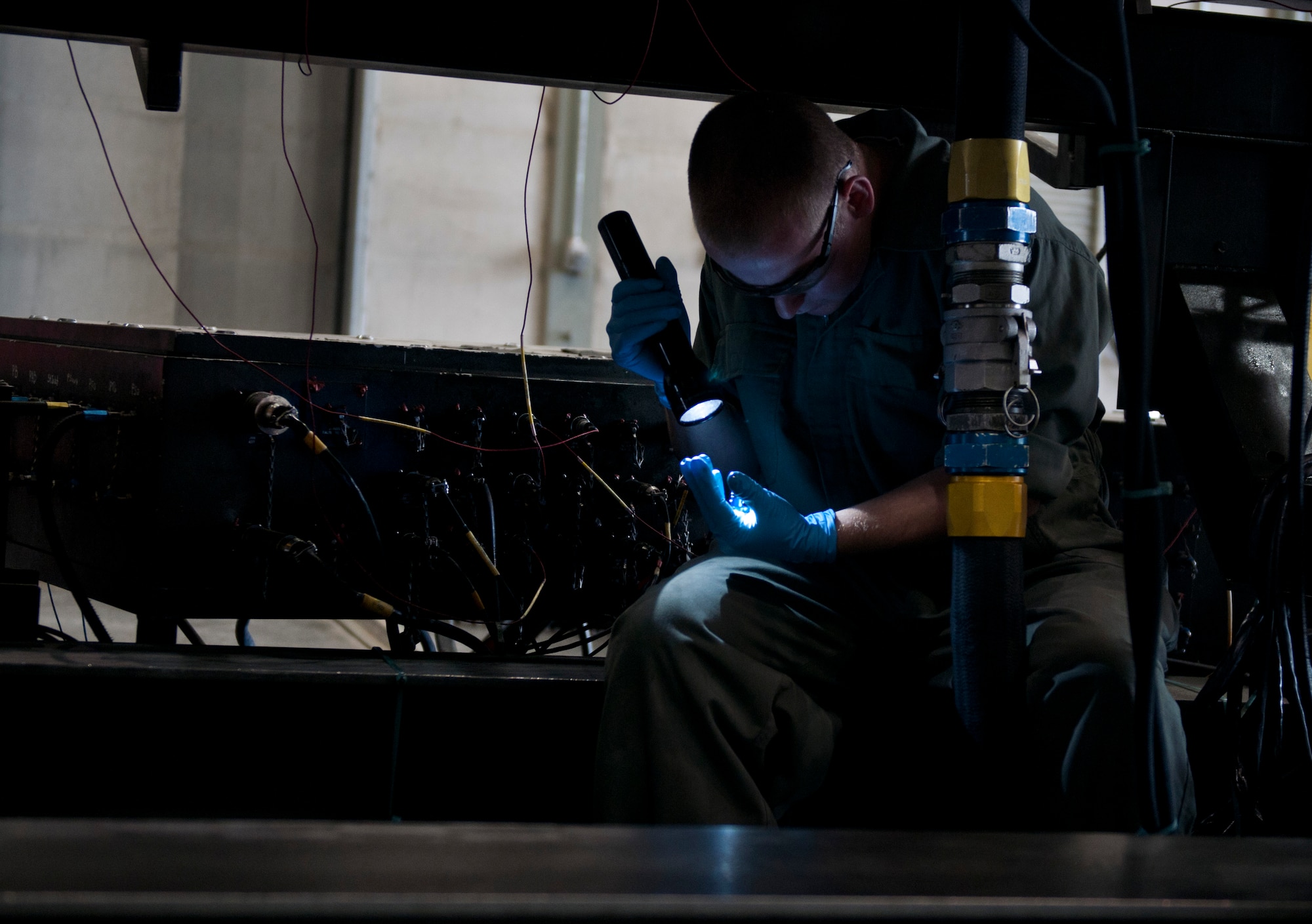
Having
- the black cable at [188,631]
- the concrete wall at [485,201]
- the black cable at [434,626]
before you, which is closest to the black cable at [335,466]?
the black cable at [434,626]

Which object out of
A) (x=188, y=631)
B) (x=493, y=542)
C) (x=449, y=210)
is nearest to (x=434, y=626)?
(x=493, y=542)

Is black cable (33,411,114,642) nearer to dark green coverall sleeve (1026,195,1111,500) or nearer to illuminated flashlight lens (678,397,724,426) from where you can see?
illuminated flashlight lens (678,397,724,426)

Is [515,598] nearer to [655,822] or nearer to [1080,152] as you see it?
[655,822]

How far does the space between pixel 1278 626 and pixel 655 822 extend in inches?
28.6

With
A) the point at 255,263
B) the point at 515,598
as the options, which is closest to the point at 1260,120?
the point at 515,598

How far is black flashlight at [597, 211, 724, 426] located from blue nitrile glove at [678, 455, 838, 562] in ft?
0.34

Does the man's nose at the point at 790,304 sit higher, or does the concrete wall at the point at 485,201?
the concrete wall at the point at 485,201

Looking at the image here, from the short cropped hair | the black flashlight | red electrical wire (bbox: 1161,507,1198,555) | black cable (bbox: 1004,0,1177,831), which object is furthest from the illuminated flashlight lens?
red electrical wire (bbox: 1161,507,1198,555)

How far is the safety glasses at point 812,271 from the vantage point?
1562 mm

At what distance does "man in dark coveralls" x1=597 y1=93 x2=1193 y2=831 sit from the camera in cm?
135

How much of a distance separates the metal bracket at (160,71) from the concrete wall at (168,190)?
408cm

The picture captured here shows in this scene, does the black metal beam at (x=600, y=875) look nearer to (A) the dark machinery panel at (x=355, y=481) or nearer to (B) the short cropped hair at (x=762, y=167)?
(B) the short cropped hair at (x=762, y=167)

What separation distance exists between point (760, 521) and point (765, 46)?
2.71 ft

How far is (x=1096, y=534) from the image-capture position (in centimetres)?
160
